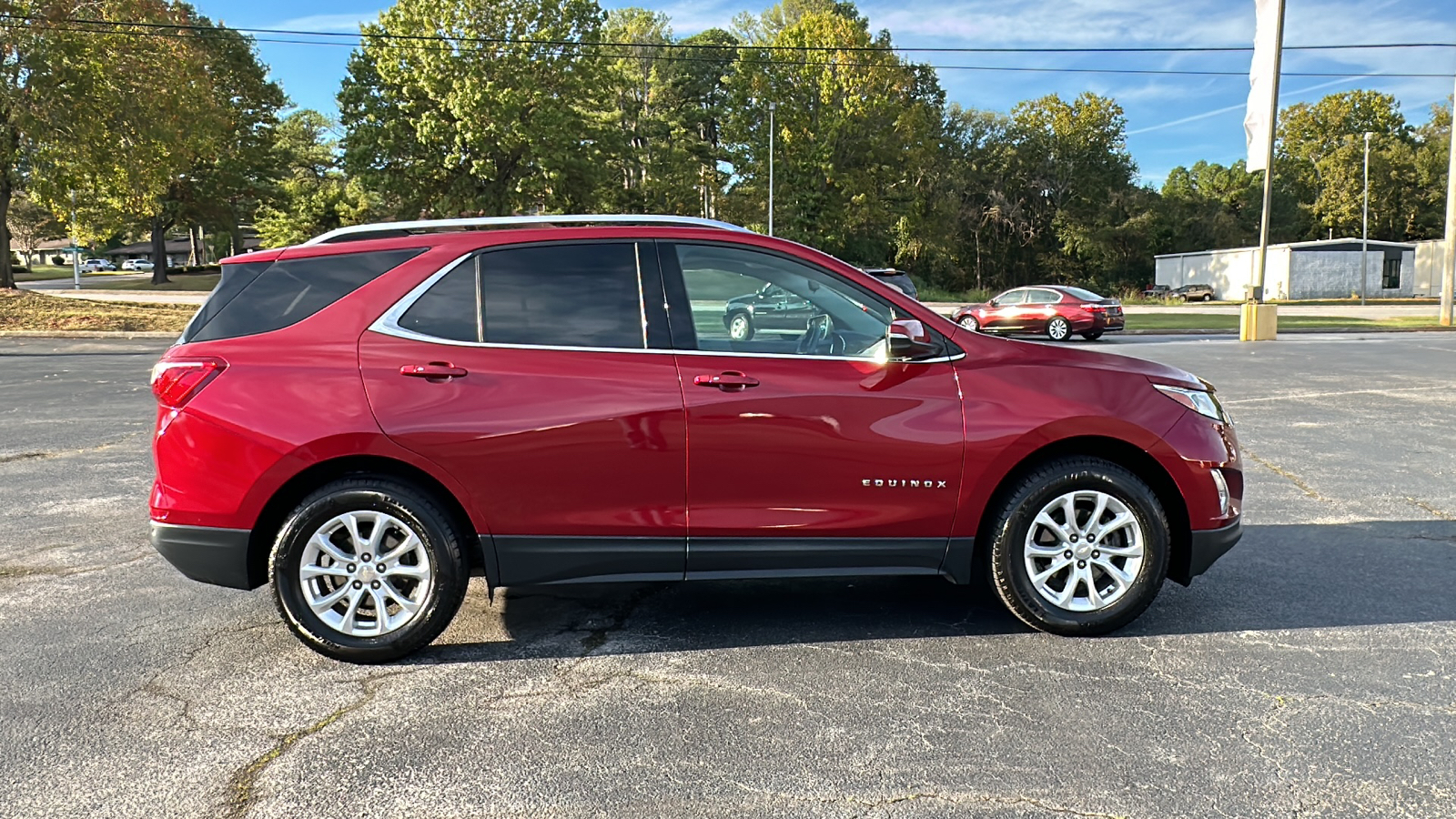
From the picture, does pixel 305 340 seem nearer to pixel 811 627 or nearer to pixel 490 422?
pixel 490 422

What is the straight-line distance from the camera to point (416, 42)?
3953 cm

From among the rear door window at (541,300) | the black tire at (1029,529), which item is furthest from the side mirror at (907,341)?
the rear door window at (541,300)

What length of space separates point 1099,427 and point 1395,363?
50.3 feet

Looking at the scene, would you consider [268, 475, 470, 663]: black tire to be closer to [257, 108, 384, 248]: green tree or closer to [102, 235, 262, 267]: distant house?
[257, 108, 384, 248]: green tree

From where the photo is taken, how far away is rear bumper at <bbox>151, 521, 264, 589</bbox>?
3809 millimetres

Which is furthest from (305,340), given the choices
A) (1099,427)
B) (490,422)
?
(1099,427)

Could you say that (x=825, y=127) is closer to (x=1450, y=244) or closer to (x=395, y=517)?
(x=1450, y=244)

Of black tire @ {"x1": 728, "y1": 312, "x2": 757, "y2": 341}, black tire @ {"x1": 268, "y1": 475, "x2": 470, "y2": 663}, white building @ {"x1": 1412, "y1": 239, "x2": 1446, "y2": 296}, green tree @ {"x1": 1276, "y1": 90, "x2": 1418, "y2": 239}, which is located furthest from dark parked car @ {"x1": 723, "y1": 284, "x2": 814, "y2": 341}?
green tree @ {"x1": 1276, "y1": 90, "x2": 1418, "y2": 239}

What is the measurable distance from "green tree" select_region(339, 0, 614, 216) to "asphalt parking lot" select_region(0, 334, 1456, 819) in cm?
3618

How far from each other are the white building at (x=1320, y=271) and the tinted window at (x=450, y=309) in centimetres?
5499

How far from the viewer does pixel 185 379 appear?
379cm

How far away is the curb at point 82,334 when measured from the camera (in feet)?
74.7

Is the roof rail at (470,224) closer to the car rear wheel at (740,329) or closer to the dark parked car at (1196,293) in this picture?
the car rear wheel at (740,329)

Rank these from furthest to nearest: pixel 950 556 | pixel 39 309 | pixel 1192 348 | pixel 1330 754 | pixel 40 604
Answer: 1. pixel 39 309
2. pixel 1192 348
3. pixel 40 604
4. pixel 950 556
5. pixel 1330 754
